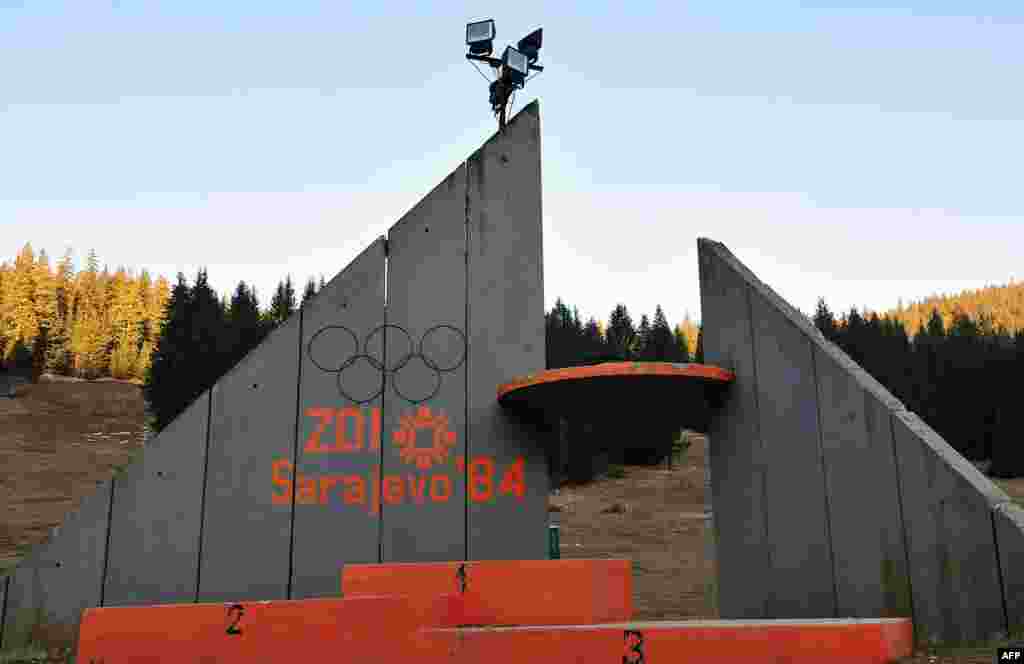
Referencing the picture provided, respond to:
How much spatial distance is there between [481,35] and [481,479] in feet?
19.6

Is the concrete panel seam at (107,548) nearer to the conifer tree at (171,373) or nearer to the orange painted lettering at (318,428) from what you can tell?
the orange painted lettering at (318,428)

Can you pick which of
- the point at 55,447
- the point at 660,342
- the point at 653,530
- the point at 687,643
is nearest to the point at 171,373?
the point at 55,447

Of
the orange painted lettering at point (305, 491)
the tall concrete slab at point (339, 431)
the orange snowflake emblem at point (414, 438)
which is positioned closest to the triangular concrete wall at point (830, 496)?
the orange snowflake emblem at point (414, 438)

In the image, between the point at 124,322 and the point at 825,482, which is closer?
the point at 825,482

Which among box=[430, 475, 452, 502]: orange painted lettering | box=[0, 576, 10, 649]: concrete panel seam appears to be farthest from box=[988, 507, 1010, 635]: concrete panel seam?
box=[0, 576, 10, 649]: concrete panel seam

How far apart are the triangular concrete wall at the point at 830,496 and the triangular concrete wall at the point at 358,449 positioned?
7.14 ft

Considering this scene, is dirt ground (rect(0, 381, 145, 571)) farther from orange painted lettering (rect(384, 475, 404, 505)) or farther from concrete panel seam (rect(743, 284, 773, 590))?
concrete panel seam (rect(743, 284, 773, 590))

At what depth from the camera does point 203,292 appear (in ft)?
262

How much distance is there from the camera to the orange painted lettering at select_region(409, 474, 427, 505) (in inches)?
375

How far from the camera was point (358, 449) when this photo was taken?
9.58m

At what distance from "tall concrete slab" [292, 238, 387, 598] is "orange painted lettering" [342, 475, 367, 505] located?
0.01m

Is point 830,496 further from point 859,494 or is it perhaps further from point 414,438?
point 414,438

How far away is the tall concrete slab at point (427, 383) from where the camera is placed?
946cm

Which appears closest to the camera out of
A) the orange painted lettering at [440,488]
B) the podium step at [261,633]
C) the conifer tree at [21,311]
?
the podium step at [261,633]
